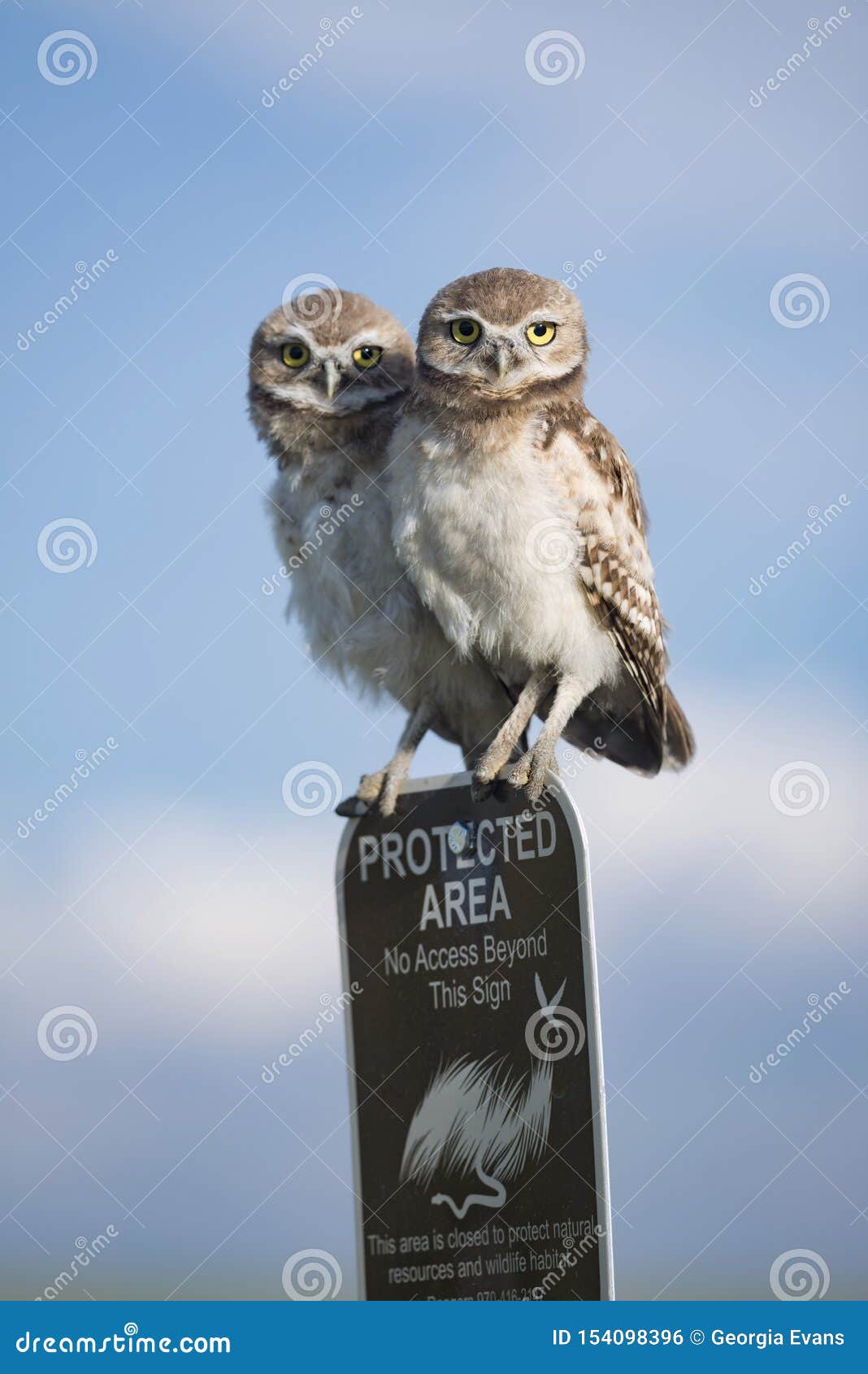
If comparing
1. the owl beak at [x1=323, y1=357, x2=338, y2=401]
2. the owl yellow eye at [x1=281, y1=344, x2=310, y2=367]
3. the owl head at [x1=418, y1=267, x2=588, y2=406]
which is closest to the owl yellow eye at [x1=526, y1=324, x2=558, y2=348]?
the owl head at [x1=418, y1=267, x2=588, y2=406]

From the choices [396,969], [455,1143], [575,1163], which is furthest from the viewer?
[396,969]

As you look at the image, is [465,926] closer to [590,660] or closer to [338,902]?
[338,902]

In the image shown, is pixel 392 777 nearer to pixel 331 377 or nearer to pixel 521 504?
pixel 521 504

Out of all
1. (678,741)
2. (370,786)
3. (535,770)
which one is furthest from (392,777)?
(678,741)

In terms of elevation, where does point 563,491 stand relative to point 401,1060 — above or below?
above

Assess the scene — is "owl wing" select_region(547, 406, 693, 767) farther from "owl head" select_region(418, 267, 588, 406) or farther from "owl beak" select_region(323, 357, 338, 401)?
"owl beak" select_region(323, 357, 338, 401)

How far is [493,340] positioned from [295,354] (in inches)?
41.4

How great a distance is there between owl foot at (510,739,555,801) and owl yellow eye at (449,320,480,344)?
168 centimetres

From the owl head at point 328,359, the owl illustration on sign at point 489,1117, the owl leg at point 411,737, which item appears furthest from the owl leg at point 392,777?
the owl head at point 328,359

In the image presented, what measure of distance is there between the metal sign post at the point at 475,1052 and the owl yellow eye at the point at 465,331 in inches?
98.8

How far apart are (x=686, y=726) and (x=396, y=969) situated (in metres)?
3.11

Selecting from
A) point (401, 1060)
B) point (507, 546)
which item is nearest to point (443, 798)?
point (401, 1060)

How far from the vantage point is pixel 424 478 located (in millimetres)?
5680

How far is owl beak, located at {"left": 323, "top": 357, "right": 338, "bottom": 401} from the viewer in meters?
6.14
